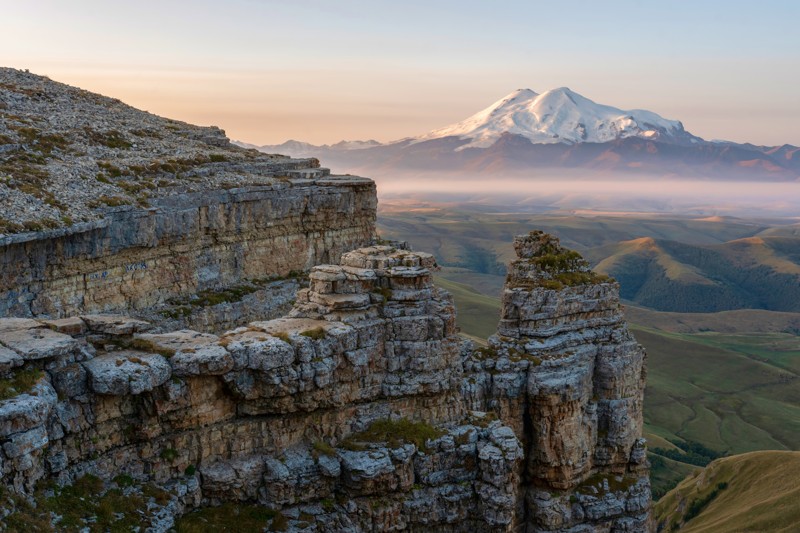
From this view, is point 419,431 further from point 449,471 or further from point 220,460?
point 220,460

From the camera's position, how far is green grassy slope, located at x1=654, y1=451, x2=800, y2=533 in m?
73.6

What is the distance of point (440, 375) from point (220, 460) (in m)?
11.5

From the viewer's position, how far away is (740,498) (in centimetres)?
8781

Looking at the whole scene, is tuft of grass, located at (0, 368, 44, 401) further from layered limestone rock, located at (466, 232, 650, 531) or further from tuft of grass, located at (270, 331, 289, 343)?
layered limestone rock, located at (466, 232, 650, 531)

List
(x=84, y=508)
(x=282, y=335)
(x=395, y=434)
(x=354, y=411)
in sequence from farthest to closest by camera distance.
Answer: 1. (x=395, y=434)
2. (x=354, y=411)
3. (x=282, y=335)
4. (x=84, y=508)

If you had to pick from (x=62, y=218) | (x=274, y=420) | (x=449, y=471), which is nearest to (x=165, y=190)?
(x=62, y=218)

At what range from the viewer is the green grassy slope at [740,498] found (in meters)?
73.6

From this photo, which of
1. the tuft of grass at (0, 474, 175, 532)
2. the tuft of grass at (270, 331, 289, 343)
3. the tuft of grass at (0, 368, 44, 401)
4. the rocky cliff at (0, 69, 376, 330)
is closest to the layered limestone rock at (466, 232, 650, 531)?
the tuft of grass at (270, 331, 289, 343)

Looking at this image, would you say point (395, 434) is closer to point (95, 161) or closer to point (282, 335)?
point (282, 335)

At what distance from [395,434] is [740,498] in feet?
233

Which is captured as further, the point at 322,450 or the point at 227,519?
the point at 322,450

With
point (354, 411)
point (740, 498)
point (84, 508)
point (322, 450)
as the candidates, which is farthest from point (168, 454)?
point (740, 498)

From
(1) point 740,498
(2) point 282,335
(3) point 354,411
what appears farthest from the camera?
(1) point 740,498

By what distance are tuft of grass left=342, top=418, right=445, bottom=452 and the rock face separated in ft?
0.31
